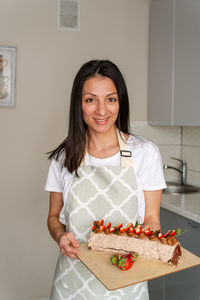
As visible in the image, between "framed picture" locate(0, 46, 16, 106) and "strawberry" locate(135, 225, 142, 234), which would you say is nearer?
"strawberry" locate(135, 225, 142, 234)

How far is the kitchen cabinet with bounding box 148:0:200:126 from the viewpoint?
2230 mm

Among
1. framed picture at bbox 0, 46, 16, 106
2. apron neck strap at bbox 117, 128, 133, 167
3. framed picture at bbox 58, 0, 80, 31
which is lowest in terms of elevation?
apron neck strap at bbox 117, 128, 133, 167

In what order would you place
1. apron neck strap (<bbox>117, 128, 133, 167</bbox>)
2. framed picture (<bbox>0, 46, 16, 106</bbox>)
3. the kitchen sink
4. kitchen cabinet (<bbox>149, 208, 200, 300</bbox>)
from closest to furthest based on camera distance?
apron neck strap (<bbox>117, 128, 133, 167</bbox>) < kitchen cabinet (<bbox>149, 208, 200, 300</bbox>) < framed picture (<bbox>0, 46, 16, 106</bbox>) < the kitchen sink

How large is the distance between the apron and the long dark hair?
0.08 metres

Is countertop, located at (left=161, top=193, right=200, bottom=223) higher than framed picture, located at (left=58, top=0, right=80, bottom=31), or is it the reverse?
framed picture, located at (left=58, top=0, right=80, bottom=31)


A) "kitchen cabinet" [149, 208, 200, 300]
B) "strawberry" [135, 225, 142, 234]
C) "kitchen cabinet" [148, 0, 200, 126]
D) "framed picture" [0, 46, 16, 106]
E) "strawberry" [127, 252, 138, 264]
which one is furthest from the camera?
"framed picture" [0, 46, 16, 106]

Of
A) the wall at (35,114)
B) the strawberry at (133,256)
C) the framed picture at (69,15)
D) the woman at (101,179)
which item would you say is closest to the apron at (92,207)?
the woman at (101,179)

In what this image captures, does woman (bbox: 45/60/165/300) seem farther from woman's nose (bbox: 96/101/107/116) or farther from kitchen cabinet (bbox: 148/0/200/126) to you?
kitchen cabinet (bbox: 148/0/200/126)

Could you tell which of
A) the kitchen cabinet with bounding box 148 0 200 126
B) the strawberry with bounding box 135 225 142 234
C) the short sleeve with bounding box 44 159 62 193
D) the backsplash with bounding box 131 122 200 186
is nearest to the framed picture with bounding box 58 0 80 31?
the kitchen cabinet with bounding box 148 0 200 126

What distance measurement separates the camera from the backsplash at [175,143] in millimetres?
2777

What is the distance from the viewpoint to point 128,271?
1.08 metres

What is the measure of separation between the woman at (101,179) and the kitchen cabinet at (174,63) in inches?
38.0

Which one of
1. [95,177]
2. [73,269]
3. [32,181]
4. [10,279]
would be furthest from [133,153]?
[10,279]

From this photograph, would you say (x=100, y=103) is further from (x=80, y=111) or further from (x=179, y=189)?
(x=179, y=189)
